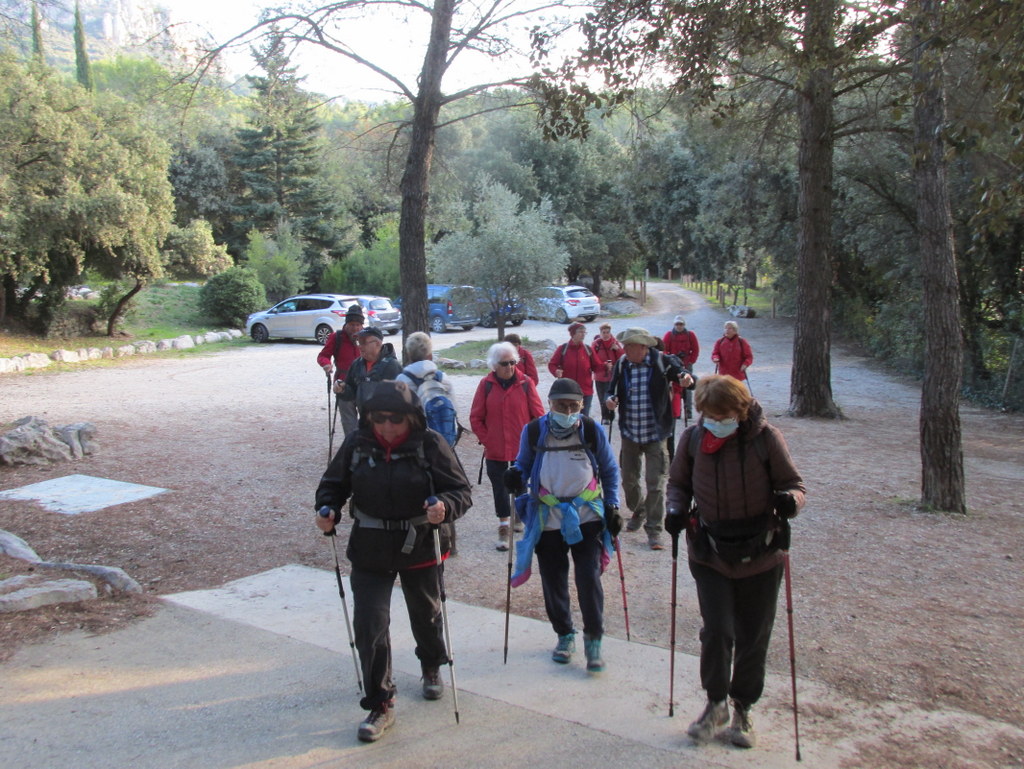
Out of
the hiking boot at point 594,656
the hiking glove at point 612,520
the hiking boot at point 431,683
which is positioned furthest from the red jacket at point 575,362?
the hiking boot at point 431,683

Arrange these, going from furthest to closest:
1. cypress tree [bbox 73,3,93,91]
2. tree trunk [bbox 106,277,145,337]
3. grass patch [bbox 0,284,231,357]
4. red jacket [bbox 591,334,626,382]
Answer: cypress tree [bbox 73,3,93,91], tree trunk [bbox 106,277,145,337], grass patch [bbox 0,284,231,357], red jacket [bbox 591,334,626,382]

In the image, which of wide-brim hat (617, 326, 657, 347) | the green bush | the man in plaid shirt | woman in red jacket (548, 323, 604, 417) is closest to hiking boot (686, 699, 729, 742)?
the man in plaid shirt

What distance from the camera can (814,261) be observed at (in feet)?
46.5

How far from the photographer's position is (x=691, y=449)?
388cm

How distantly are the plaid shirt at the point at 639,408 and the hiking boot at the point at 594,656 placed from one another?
2696 millimetres

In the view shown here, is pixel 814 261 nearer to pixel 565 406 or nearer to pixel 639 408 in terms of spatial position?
pixel 639 408

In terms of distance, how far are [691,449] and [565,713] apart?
1.42 m

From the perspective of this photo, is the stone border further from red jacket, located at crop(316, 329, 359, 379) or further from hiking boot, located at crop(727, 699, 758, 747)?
hiking boot, located at crop(727, 699, 758, 747)

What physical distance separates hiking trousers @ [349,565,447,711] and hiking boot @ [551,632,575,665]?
77 cm

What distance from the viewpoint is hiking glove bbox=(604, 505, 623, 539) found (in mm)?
4535

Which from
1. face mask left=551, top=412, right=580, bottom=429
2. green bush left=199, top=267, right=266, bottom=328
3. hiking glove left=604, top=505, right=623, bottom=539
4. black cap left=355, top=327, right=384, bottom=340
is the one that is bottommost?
hiking glove left=604, top=505, right=623, bottom=539

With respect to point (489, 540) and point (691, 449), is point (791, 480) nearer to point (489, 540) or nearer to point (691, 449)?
point (691, 449)

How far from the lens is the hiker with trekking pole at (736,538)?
3.69 m

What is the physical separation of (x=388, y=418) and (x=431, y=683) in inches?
55.2
